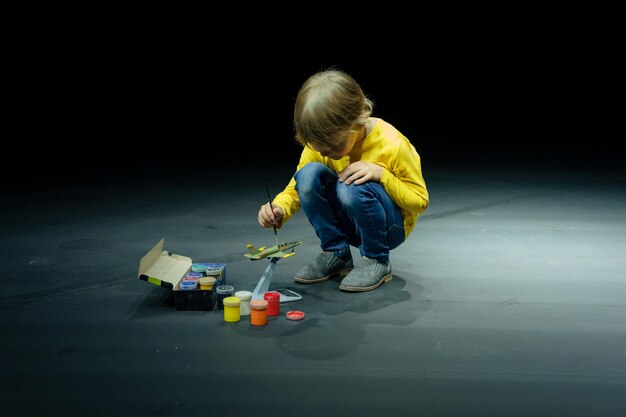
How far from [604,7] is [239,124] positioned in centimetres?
439

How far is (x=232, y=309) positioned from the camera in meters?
2.01

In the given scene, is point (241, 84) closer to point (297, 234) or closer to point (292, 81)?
point (292, 81)

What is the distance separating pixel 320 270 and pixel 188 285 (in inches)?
18.3

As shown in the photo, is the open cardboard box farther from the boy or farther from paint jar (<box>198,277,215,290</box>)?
the boy

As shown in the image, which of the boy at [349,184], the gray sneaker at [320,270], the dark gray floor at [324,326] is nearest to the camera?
the dark gray floor at [324,326]

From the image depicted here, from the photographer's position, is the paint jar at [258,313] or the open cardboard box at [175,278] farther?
the open cardboard box at [175,278]

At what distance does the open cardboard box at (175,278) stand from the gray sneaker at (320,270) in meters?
0.26

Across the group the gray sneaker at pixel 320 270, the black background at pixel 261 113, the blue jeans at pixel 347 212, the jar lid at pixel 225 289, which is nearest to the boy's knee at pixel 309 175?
the blue jeans at pixel 347 212

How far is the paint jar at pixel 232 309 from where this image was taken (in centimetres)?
200

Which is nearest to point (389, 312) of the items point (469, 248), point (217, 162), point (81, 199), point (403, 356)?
point (403, 356)

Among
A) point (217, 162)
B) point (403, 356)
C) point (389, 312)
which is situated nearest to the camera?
point (403, 356)

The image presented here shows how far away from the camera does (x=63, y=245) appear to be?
9.29ft

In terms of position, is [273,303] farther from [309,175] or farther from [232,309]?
[309,175]

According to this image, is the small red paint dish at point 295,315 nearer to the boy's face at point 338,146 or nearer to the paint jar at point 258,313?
the paint jar at point 258,313
